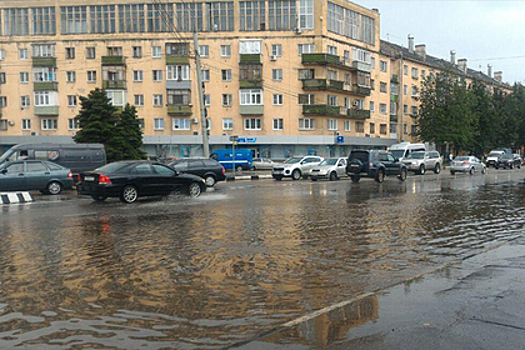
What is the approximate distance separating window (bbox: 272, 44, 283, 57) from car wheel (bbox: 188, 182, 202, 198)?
4224 centimetres

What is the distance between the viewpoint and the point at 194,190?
18.8 m

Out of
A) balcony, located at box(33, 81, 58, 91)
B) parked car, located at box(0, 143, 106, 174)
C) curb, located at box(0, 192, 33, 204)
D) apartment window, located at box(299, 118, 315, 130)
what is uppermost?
balcony, located at box(33, 81, 58, 91)

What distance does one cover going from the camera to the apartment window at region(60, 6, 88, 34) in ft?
188

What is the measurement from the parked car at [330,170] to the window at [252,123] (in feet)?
90.2

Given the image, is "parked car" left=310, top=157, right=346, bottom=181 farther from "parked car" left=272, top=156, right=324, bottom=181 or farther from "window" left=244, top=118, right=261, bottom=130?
"window" left=244, top=118, right=261, bottom=130

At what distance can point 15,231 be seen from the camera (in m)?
→ 10.5

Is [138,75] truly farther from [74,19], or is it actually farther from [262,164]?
[262,164]

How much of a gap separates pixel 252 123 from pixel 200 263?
5215 cm

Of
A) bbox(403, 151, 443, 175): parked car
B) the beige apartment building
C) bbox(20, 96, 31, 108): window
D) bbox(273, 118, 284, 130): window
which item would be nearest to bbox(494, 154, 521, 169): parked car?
bbox(403, 151, 443, 175): parked car

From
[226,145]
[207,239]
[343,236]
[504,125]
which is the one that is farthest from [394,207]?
[504,125]

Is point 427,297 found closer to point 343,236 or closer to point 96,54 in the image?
point 343,236

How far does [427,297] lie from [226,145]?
53.5m

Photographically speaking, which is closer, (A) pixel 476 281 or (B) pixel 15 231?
(A) pixel 476 281

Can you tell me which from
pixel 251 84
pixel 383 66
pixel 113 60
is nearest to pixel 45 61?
pixel 113 60
